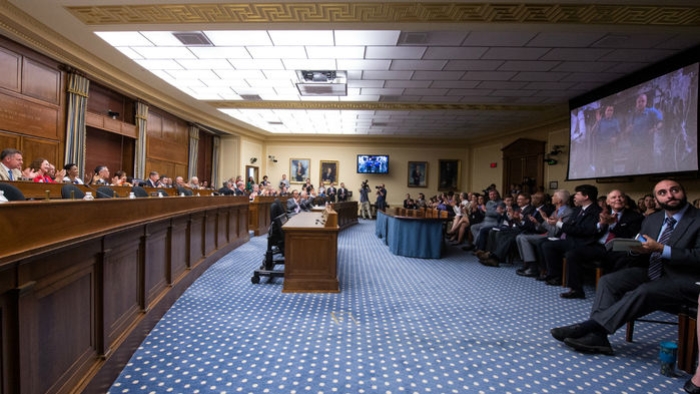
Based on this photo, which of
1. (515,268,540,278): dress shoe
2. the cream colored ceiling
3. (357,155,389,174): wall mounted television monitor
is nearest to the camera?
the cream colored ceiling

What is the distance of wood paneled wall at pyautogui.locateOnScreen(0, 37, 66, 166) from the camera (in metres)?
5.27

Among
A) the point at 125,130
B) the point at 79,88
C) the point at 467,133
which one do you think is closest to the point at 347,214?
the point at 467,133

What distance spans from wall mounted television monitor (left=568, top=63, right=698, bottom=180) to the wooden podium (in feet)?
16.9

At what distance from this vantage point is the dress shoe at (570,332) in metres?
2.63

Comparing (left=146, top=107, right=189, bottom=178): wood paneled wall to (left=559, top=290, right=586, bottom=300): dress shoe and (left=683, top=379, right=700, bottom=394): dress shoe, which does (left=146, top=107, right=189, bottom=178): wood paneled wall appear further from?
(left=683, top=379, right=700, bottom=394): dress shoe

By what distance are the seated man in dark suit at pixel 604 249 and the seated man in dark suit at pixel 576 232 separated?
78mm

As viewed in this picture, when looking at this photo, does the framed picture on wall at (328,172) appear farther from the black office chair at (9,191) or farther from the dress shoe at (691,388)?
the dress shoe at (691,388)

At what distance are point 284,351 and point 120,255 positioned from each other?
1.28m

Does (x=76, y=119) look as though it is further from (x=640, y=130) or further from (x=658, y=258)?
(x=640, y=130)

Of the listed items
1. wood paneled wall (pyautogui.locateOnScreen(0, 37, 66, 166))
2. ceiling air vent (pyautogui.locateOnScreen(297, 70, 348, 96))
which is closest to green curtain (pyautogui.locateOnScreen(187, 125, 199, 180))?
wood paneled wall (pyautogui.locateOnScreen(0, 37, 66, 166))

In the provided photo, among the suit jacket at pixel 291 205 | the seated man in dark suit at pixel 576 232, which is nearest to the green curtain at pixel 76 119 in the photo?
the suit jacket at pixel 291 205

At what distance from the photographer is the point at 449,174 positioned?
47.2ft

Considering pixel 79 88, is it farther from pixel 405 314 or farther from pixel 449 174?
pixel 449 174

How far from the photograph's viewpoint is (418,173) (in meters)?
14.5
